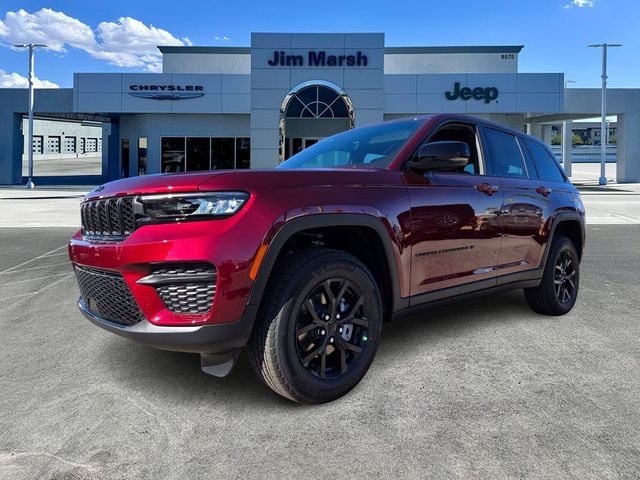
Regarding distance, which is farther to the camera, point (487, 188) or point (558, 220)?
point (558, 220)

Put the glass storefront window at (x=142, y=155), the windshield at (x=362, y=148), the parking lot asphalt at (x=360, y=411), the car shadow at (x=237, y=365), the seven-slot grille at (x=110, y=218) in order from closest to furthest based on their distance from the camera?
the parking lot asphalt at (x=360, y=411), the seven-slot grille at (x=110, y=218), the car shadow at (x=237, y=365), the windshield at (x=362, y=148), the glass storefront window at (x=142, y=155)

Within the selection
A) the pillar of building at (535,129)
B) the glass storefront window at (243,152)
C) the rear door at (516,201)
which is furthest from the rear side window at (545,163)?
the pillar of building at (535,129)

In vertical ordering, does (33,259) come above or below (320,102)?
below

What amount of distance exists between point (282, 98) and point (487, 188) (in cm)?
2435

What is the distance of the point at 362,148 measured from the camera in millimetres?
3811

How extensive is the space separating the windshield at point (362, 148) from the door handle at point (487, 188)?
66 centimetres

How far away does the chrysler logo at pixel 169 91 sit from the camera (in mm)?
29375

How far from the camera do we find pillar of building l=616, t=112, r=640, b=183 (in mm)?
34281

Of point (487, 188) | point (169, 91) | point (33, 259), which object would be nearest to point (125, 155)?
point (169, 91)

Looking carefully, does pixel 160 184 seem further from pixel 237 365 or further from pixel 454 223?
pixel 454 223

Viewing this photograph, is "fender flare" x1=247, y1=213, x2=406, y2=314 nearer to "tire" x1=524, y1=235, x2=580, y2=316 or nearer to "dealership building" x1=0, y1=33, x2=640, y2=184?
"tire" x1=524, y1=235, x2=580, y2=316

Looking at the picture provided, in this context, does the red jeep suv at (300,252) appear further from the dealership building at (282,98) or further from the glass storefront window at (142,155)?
the glass storefront window at (142,155)

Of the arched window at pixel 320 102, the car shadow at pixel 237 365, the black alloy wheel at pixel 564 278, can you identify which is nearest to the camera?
the car shadow at pixel 237 365

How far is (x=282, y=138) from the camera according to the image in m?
26.7
